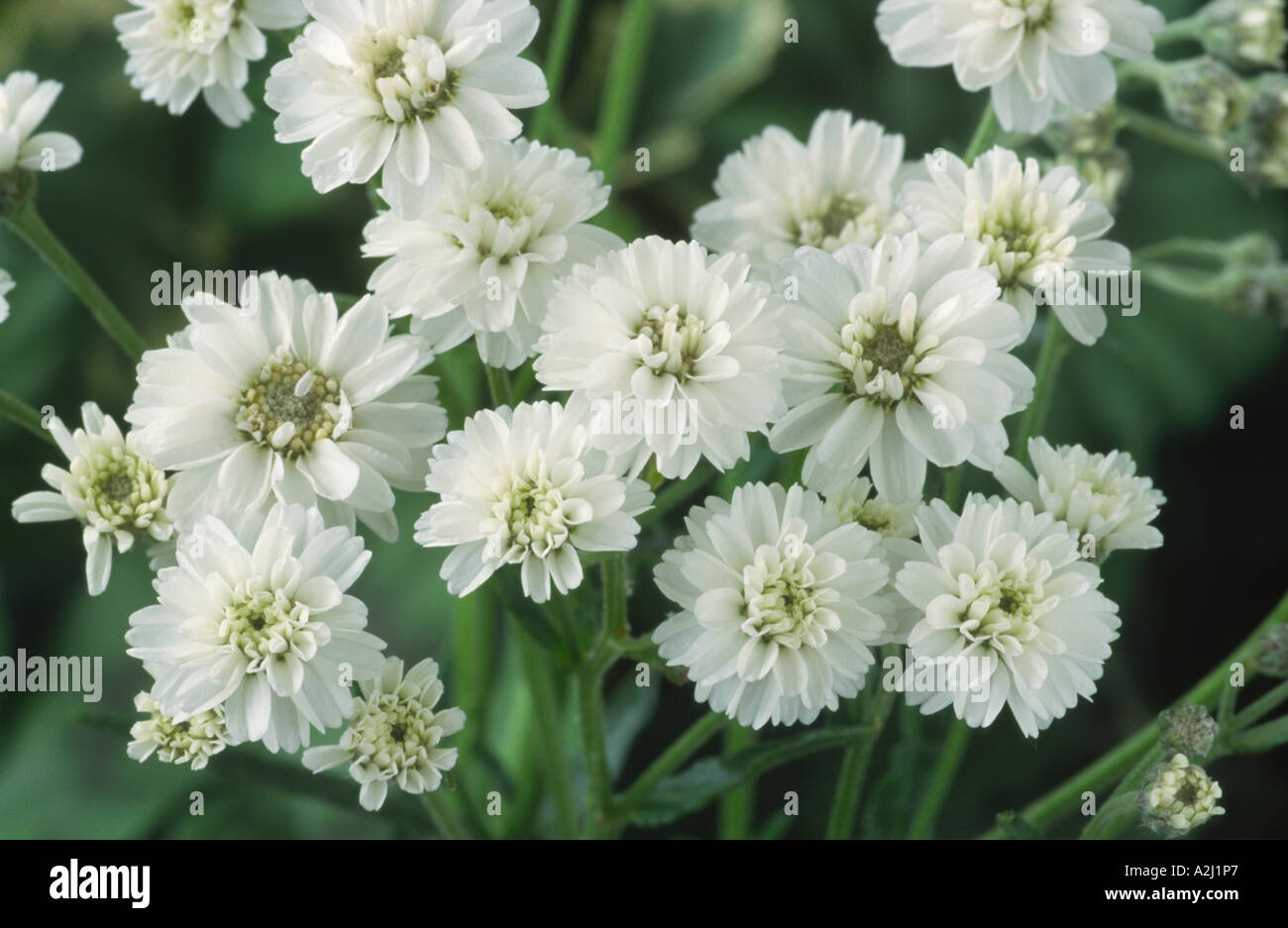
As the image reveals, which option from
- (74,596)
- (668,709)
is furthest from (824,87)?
(74,596)

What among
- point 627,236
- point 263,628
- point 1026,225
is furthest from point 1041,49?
point 627,236

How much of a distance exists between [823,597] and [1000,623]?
0.07 metres

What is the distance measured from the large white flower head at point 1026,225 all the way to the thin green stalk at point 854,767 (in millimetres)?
178

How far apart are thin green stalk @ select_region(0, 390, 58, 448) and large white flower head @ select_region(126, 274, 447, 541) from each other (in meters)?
0.09

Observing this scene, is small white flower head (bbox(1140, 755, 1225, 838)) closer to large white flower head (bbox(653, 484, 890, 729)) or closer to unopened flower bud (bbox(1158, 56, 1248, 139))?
large white flower head (bbox(653, 484, 890, 729))

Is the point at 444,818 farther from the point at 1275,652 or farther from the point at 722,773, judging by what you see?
the point at 1275,652

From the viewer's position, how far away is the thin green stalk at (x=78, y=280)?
60 cm

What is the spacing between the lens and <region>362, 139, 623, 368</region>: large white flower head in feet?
1.68

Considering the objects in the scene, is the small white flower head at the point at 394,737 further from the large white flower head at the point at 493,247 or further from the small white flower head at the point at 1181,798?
the small white flower head at the point at 1181,798

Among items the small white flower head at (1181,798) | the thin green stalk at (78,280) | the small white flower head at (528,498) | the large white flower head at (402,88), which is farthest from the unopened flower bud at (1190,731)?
the thin green stalk at (78,280)

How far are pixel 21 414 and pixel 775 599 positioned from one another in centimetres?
34

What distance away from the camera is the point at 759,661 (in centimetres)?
49

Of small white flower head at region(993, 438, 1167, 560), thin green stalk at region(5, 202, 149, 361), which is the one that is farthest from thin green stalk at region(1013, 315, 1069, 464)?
thin green stalk at region(5, 202, 149, 361)
